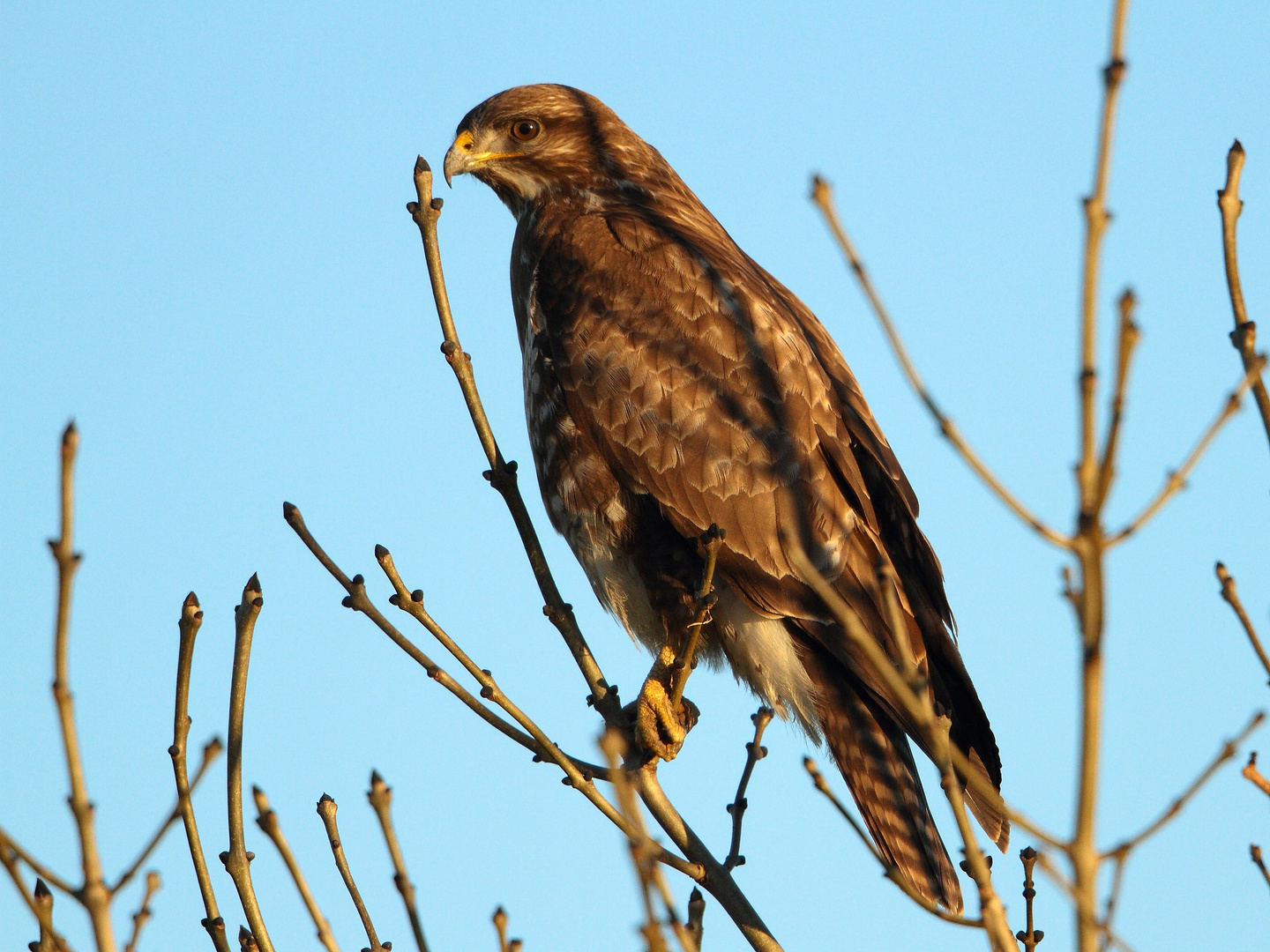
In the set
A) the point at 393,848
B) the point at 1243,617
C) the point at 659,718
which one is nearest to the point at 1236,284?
the point at 1243,617

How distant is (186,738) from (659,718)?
2.03 m

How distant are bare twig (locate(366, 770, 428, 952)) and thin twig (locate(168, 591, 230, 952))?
0.44 meters

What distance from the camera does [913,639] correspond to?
15.4 ft

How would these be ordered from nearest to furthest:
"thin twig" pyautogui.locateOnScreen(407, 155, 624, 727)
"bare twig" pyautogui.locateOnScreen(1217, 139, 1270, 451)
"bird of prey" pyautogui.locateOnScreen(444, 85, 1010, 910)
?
"bare twig" pyautogui.locateOnScreen(1217, 139, 1270, 451), "thin twig" pyautogui.locateOnScreen(407, 155, 624, 727), "bird of prey" pyautogui.locateOnScreen(444, 85, 1010, 910)

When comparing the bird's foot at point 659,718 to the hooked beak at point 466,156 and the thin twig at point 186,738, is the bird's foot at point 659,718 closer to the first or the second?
the thin twig at point 186,738

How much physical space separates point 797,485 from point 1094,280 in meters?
3.09

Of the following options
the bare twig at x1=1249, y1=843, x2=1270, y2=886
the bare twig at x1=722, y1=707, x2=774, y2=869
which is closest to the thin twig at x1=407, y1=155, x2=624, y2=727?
the bare twig at x1=722, y1=707, x2=774, y2=869

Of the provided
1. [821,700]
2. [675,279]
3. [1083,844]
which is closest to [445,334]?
[675,279]

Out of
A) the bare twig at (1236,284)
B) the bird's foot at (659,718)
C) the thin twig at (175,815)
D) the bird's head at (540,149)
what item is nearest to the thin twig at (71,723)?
the thin twig at (175,815)

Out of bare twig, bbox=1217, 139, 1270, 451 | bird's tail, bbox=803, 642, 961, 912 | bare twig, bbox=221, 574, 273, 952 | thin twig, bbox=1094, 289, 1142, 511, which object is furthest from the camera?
bird's tail, bbox=803, 642, 961, 912

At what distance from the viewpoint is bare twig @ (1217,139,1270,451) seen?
2.22m

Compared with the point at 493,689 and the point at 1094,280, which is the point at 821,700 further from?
the point at 1094,280

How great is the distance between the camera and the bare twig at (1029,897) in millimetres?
3174

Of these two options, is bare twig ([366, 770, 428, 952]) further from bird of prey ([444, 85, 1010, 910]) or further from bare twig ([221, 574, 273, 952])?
bird of prey ([444, 85, 1010, 910])
